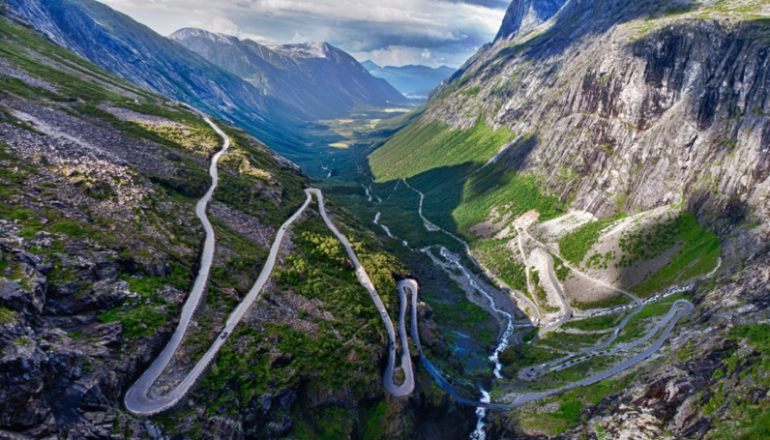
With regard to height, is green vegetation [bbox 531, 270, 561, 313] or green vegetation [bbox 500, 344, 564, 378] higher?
green vegetation [bbox 531, 270, 561, 313]

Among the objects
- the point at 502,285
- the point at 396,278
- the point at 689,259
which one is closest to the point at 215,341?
the point at 396,278

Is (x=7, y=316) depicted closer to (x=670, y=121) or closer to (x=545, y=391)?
(x=545, y=391)

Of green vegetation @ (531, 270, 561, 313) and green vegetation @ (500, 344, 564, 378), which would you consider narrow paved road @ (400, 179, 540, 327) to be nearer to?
green vegetation @ (531, 270, 561, 313)

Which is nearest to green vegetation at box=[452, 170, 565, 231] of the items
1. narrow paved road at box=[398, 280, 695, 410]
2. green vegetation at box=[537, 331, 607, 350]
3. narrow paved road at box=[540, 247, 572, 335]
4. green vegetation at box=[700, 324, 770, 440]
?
narrow paved road at box=[540, 247, 572, 335]

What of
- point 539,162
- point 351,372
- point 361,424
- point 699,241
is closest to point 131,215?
point 351,372

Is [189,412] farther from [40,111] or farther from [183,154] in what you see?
[40,111]

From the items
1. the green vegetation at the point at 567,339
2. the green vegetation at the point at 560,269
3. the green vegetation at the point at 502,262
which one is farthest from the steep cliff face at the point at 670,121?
the green vegetation at the point at 567,339
